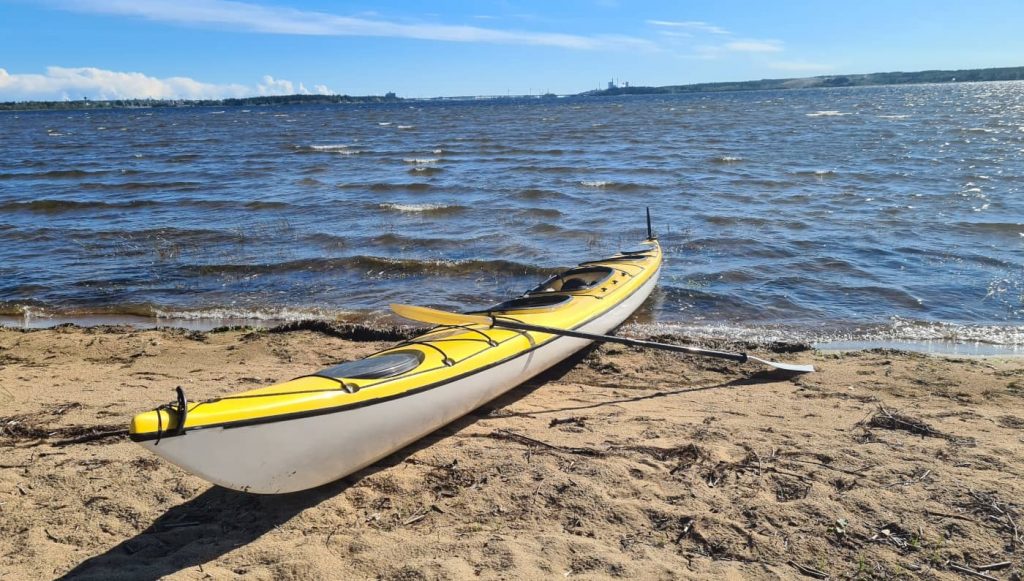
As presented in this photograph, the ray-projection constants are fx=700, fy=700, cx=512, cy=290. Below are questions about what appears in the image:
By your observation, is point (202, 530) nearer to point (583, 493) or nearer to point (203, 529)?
point (203, 529)

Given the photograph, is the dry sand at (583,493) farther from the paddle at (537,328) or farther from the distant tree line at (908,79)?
the distant tree line at (908,79)

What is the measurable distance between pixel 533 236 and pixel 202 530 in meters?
8.44

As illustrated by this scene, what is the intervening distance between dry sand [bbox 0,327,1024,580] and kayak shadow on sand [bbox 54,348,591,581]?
0.01 meters

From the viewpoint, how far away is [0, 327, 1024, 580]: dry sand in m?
3.09

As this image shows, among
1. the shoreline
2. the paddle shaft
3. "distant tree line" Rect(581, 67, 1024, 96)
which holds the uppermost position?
"distant tree line" Rect(581, 67, 1024, 96)

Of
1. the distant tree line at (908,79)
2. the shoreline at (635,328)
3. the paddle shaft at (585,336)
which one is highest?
the distant tree line at (908,79)

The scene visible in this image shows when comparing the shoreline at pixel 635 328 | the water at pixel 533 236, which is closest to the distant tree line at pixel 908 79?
the water at pixel 533 236

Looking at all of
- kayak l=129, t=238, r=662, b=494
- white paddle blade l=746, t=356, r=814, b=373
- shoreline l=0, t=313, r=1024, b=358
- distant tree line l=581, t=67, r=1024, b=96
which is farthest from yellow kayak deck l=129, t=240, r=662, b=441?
distant tree line l=581, t=67, r=1024, b=96

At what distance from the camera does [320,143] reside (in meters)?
30.9

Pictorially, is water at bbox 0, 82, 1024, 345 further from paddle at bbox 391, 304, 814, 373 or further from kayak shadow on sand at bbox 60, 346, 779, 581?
kayak shadow on sand at bbox 60, 346, 779, 581

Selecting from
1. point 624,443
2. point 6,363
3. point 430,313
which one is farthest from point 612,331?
point 6,363

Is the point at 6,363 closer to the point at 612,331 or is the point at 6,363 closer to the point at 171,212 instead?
the point at 612,331

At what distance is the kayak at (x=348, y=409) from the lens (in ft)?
9.98

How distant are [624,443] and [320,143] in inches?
1147
